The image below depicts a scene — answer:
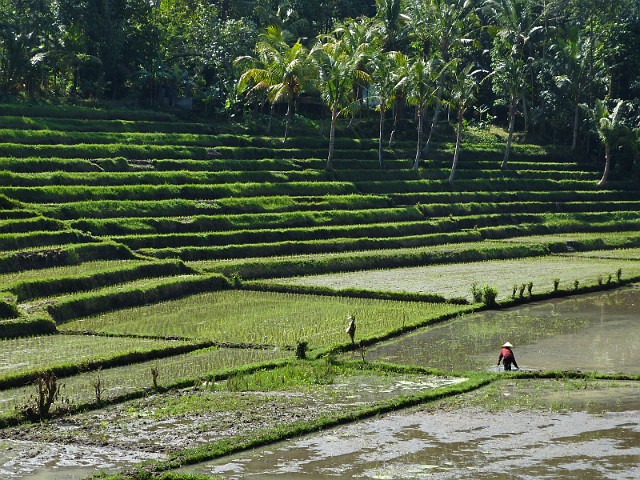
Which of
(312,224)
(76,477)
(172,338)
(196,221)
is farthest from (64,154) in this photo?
(76,477)

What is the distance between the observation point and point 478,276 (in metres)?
31.5

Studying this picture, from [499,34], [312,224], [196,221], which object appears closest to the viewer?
[196,221]

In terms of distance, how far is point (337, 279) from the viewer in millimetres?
30422

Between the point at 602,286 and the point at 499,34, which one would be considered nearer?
the point at 602,286

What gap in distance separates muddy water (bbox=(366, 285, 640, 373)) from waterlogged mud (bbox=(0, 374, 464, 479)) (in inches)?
85.5

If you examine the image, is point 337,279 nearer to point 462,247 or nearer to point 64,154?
point 462,247

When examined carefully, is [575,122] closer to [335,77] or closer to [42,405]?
[335,77]

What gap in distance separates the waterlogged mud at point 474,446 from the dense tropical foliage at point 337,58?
2504cm

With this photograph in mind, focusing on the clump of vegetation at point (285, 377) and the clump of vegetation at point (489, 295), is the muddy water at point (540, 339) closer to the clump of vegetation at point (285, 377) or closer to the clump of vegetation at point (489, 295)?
the clump of vegetation at point (489, 295)

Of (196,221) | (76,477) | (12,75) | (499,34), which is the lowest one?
(76,477)

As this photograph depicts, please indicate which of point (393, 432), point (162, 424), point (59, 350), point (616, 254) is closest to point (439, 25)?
point (616, 254)

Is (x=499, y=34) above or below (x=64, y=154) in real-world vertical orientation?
above

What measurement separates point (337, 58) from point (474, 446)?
1139 inches

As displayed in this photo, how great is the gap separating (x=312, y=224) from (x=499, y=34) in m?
19.6
